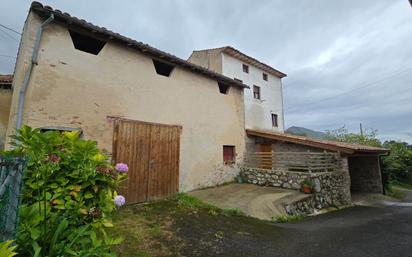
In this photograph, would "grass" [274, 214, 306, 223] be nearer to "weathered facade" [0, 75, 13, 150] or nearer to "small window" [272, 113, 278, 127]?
"weathered facade" [0, 75, 13, 150]

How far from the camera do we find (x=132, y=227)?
469 centimetres

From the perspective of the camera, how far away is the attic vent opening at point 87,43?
21.8 ft

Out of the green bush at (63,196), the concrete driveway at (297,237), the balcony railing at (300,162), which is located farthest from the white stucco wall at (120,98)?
the green bush at (63,196)

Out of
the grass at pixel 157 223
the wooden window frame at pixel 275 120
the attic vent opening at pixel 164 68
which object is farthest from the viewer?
the wooden window frame at pixel 275 120

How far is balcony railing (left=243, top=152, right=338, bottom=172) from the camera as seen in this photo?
30.1 feet

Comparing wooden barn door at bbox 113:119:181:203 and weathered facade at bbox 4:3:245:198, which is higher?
weathered facade at bbox 4:3:245:198

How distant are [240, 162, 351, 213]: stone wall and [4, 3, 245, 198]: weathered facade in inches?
70.7

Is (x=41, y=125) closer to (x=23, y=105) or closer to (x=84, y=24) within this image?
(x=23, y=105)

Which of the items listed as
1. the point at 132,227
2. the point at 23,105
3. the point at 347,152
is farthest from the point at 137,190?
the point at 347,152

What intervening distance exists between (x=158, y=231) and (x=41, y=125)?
4.08 meters

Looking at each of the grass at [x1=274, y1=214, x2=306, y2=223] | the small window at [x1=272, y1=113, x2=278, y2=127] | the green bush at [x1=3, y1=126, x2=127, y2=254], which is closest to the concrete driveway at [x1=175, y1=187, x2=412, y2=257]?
the grass at [x1=274, y1=214, x2=306, y2=223]

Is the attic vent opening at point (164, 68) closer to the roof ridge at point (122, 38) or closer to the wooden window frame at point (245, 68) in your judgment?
the roof ridge at point (122, 38)

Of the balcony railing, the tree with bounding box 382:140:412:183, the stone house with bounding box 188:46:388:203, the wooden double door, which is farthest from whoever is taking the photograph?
the tree with bounding box 382:140:412:183

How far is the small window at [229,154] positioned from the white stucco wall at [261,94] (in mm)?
4056
